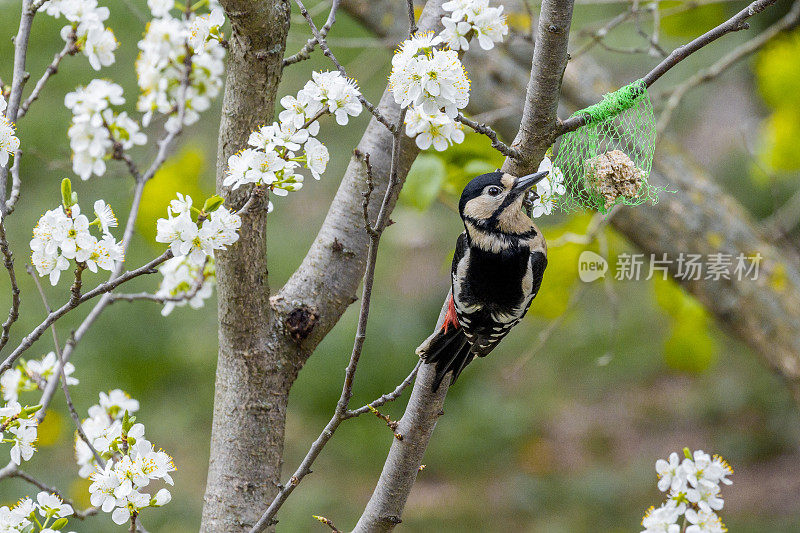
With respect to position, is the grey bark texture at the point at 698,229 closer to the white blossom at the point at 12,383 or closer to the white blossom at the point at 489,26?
the white blossom at the point at 489,26

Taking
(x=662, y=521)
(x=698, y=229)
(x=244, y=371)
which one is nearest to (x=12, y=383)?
(x=244, y=371)

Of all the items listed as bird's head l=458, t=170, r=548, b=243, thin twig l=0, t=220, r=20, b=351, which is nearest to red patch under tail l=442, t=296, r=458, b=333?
bird's head l=458, t=170, r=548, b=243

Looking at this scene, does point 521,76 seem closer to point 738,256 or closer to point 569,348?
point 738,256

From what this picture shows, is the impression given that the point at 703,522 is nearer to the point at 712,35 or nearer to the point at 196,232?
the point at 712,35

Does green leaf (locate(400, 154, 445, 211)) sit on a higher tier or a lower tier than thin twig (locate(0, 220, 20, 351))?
higher

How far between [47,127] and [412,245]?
9.08ft

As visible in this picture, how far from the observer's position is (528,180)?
4.97ft

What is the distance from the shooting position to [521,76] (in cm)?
284

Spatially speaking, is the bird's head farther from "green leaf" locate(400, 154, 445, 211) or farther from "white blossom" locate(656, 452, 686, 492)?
"white blossom" locate(656, 452, 686, 492)

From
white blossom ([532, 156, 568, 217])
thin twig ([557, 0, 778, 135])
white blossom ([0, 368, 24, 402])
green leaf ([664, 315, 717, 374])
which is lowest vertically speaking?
white blossom ([0, 368, 24, 402])

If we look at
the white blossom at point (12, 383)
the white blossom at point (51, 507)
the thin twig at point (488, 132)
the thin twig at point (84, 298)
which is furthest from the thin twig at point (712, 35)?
the white blossom at point (12, 383)

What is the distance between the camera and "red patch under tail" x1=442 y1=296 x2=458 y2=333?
179 cm

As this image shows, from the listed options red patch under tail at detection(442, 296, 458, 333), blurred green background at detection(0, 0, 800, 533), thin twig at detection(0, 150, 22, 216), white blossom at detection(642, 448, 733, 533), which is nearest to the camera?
thin twig at detection(0, 150, 22, 216)

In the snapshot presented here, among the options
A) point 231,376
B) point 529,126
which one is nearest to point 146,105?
point 231,376
